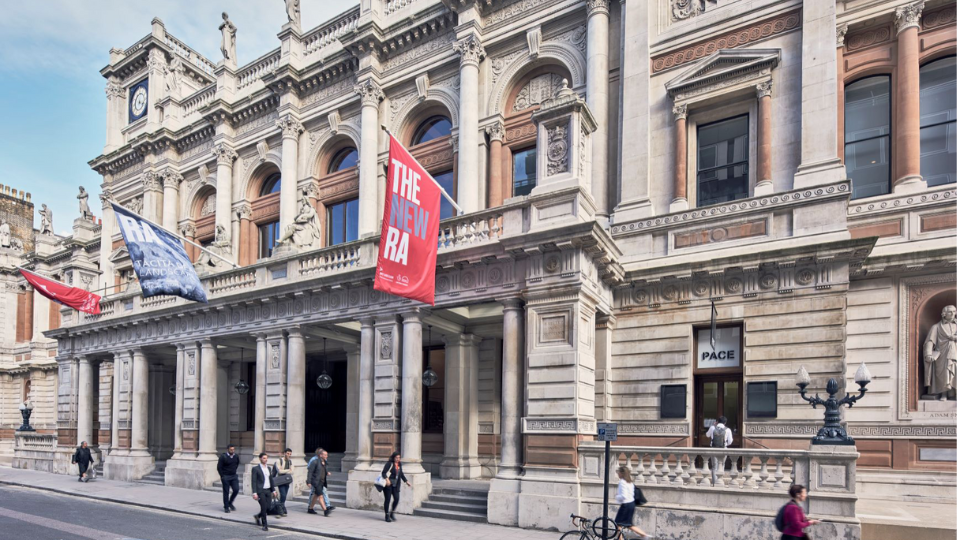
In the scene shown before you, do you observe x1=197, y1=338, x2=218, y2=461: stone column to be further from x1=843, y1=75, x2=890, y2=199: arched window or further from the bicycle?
x1=843, y1=75, x2=890, y2=199: arched window

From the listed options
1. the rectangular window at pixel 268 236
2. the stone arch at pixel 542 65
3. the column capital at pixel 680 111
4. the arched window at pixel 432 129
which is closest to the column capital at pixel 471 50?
the stone arch at pixel 542 65

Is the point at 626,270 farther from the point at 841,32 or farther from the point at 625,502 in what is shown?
the point at 841,32

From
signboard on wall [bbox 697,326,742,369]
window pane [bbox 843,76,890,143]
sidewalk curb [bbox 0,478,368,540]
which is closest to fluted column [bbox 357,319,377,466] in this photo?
sidewalk curb [bbox 0,478,368,540]

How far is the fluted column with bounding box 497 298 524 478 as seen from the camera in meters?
14.9

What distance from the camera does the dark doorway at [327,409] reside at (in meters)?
25.1

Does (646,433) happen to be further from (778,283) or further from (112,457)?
(112,457)

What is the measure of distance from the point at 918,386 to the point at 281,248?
17.7 m

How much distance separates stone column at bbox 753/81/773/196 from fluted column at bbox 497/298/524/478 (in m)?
6.98

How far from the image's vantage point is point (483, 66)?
22.5m

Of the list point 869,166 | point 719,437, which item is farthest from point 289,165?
point 869,166

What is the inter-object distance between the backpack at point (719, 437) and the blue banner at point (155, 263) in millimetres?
15395

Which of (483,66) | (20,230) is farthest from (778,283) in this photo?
(20,230)

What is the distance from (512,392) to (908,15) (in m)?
13.1

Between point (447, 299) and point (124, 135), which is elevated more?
point (124, 135)
